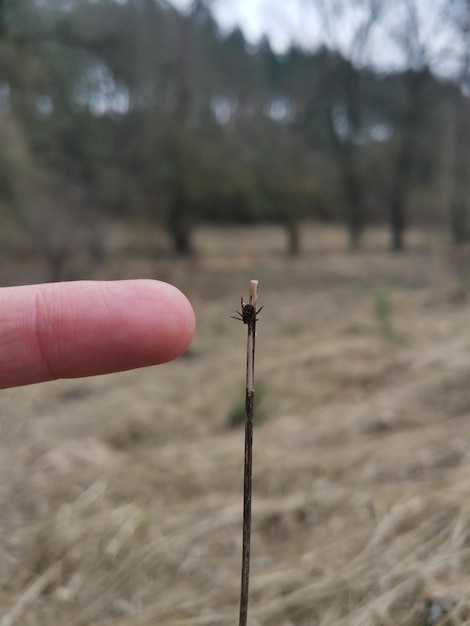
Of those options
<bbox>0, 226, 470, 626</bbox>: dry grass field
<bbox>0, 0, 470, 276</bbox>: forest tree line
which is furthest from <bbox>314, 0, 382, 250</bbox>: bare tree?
<bbox>0, 226, 470, 626</bbox>: dry grass field

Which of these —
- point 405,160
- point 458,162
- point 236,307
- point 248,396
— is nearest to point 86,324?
point 248,396

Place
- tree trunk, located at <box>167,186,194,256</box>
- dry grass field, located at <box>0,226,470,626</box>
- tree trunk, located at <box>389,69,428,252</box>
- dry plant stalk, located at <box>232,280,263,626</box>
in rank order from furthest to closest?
tree trunk, located at <box>389,69,428,252</box>, tree trunk, located at <box>167,186,194,256</box>, dry grass field, located at <box>0,226,470,626</box>, dry plant stalk, located at <box>232,280,263,626</box>

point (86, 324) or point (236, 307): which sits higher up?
point (86, 324)

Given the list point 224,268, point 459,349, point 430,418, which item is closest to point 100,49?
point 224,268

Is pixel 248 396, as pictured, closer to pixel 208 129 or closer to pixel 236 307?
pixel 236 307

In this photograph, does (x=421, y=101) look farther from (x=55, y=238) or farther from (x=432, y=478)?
(x=432, y=478)

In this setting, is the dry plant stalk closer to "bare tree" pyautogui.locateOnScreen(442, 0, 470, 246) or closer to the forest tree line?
the forest tree line
